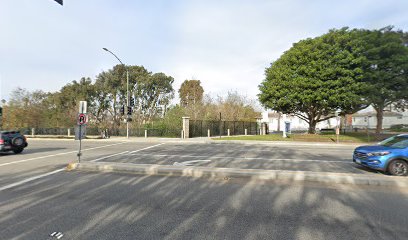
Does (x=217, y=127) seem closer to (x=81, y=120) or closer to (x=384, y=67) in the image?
(x=384, y=67)

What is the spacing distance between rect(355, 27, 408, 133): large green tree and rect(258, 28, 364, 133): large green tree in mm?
834

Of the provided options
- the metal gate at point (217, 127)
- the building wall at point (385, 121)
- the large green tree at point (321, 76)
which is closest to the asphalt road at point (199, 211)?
the large green tree at point (321, 76)

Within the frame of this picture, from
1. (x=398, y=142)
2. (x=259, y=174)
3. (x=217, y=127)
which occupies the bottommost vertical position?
(x=259, y=174)

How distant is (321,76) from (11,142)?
79.6ft

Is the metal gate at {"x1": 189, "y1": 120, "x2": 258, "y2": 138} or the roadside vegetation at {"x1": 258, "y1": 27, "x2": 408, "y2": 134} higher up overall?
the roadside vegetation at {"x1": 258, "y1": 27, "x2": 408, "y2": 134}

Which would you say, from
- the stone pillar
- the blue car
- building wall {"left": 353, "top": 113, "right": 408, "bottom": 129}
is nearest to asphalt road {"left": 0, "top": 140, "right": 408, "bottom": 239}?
the blue car

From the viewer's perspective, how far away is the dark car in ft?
37.6

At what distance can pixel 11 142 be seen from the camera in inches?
465

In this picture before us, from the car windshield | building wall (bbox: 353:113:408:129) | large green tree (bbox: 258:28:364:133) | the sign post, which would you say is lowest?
the car windshield

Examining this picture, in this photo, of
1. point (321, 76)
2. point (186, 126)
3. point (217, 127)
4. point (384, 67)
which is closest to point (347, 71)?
point (321, 76)

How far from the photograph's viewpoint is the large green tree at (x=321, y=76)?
19855mm

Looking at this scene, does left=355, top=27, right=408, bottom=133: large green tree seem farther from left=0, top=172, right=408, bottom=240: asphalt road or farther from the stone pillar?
left=0, top=172, right=408, bottom=240: asphalt road

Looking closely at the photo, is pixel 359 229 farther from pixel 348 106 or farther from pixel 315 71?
pixel 348 106

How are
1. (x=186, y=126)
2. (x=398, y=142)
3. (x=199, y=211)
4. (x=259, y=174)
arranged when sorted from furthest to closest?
(x=186, y=126) < (x=398, y=142) < (x=259, y=174) < (x=199, y=211)
